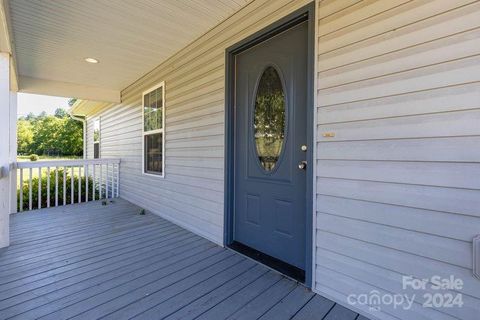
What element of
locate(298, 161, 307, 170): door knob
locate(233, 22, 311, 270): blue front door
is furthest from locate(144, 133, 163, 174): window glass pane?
locate(298, 161, 307, 170): door knob

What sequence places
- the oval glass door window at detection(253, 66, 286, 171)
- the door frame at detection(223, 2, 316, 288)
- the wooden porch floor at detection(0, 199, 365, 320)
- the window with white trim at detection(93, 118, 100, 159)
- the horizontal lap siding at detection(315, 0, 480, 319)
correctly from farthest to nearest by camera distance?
1. the window with white trim at detection(93, 118, 100, 159)
2. the oval glass door window at detection(253, 66, 286, 171)
3. the door frame at detection(223, 2, 316, 288)
4. the wooden porch floor at detection(0, 199, 365, 320)
5. the horizontal lap siding at detection(315, 0, 480, 319)

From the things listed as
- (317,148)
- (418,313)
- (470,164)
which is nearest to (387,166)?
(470,164)

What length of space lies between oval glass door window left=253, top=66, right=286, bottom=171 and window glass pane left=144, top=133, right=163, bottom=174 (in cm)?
224

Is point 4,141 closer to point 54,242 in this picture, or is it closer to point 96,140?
point 54,242

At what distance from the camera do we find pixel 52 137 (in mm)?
24219

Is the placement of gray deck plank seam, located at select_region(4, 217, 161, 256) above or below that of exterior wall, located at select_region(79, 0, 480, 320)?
below

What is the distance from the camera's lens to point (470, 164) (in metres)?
1.27

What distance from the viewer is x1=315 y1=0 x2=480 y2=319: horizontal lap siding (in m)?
1.29

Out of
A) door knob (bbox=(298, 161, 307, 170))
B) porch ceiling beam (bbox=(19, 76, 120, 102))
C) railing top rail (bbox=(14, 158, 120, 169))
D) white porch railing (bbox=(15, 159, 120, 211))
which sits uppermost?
porch ceiling beam (bbox=(19, 76, 120, 102))

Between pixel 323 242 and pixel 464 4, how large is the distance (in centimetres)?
164

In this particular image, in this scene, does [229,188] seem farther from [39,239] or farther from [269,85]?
[39,239]

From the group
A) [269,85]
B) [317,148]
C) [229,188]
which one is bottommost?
[229,188]

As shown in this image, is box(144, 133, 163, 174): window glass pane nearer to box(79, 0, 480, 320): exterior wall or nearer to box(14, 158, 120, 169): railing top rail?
box(14, 158, 120, 169): railing top rail

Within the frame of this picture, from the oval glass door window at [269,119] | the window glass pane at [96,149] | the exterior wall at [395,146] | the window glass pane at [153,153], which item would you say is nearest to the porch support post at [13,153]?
the window glass pane at [153,153]
